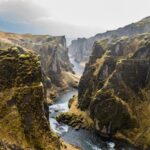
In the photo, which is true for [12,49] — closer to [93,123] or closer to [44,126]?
[44,126]

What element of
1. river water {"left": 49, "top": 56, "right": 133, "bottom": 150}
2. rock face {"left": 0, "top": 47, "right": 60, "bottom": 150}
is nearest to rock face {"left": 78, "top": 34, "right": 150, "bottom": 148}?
river water {"left": 49, "top": 56, "right": 133, "bottom": 150}

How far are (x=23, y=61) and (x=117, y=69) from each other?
70048mm

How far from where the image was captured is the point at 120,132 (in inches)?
5827

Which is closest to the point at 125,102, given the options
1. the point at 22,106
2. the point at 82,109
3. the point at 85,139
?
the point at 85,139

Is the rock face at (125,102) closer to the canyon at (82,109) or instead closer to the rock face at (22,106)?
the canyon at (82,109)

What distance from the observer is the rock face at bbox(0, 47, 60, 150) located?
91.8 metres

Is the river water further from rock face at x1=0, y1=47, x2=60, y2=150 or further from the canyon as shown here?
rock face at x1=0, y1=47, x2=60, y2=150

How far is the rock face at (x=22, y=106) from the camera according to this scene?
91812 mm

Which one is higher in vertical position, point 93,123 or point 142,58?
point 142,58

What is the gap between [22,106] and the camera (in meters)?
97.3

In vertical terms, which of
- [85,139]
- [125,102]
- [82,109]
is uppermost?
[125,102]

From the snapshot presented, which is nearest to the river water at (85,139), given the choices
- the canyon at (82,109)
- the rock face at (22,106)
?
the canyon at (82,109)

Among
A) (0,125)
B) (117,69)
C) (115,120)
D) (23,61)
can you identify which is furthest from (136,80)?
(0,125)

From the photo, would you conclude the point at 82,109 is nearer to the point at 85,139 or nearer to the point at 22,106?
the point at 85,139
